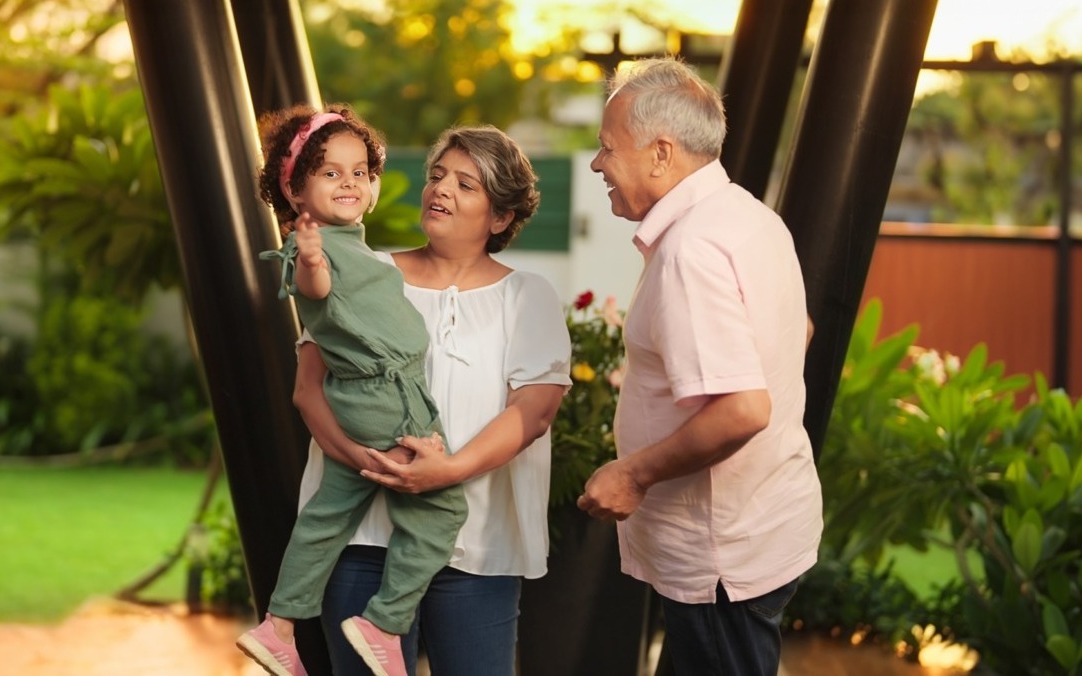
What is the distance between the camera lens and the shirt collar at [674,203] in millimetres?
2166

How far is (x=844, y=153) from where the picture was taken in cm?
310

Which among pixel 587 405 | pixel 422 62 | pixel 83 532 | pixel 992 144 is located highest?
pixel 422 62

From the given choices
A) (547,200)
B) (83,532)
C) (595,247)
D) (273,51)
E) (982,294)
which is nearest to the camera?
(273,51)

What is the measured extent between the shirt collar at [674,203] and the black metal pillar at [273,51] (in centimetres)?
212

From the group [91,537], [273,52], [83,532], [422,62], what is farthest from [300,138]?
[422,62]

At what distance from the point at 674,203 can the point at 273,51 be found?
2.21 meters

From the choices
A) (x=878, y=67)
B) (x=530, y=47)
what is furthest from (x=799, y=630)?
(x=530, y=47)

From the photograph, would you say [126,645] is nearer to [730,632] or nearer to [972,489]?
[972,489]

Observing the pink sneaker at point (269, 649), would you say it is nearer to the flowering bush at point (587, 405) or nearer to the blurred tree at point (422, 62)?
the flowering bush at point (587, 405)

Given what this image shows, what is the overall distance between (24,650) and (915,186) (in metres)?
17.6

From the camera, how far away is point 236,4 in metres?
4.11

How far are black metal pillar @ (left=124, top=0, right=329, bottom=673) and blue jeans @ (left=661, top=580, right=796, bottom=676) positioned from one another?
3.54ft

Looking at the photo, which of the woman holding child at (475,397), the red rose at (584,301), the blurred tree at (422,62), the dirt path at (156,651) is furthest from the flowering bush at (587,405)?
the blurred tree at (422,62)

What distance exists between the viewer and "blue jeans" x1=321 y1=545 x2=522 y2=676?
91.3 inches
